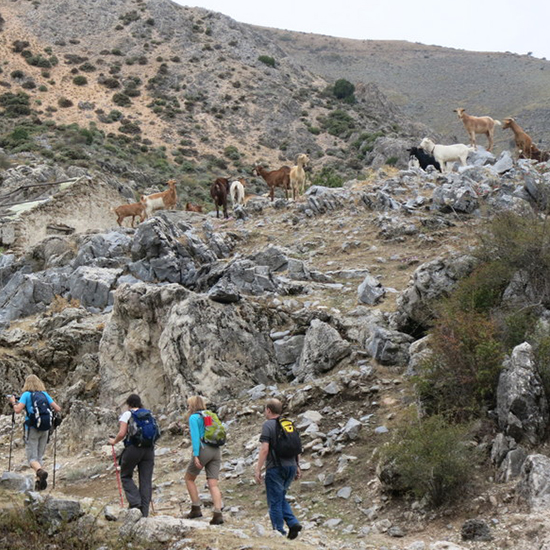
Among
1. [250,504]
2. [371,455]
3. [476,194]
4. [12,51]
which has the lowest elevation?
[250,504]

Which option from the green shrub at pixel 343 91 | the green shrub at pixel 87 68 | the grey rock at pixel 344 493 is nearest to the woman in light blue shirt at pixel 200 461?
the grey rock at pixel 344 493

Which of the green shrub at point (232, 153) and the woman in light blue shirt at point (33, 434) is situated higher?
the green shrub at point (232, 153)

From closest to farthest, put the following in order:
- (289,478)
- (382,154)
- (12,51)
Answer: (289,478)
(382,154)
(12,51)

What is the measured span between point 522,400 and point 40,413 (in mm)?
5264

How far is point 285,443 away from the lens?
22.4 feet

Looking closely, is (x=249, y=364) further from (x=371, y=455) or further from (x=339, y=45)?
(x=339, y=45)

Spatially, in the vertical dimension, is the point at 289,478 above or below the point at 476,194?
below

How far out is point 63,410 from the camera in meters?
12.6

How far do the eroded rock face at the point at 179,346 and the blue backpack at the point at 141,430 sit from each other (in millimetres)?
4037

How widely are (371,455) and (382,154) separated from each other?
153 ft

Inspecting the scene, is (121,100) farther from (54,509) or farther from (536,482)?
(536,482)

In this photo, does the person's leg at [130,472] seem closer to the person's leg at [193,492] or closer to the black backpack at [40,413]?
the person's leg at [193,492]

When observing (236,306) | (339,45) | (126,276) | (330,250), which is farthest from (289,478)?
(339,45)

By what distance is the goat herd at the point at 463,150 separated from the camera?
23.2m
